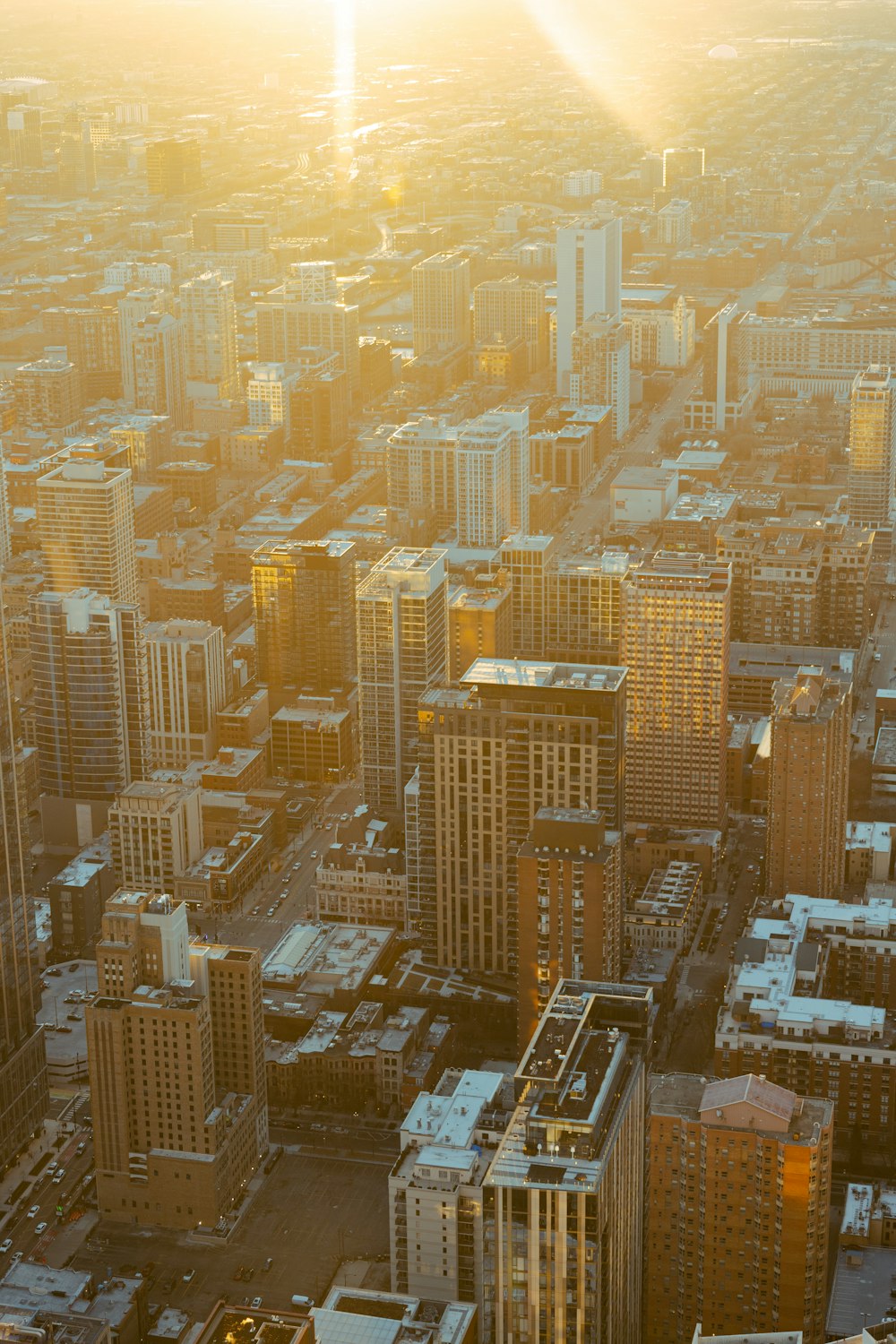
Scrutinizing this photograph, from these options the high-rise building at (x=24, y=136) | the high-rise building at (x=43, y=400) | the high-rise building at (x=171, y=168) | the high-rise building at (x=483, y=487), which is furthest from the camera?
the high-rise building at (x=171, y=168)

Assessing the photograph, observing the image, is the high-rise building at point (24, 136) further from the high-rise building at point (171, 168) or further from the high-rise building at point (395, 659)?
the high-rise building at point (395, 659)

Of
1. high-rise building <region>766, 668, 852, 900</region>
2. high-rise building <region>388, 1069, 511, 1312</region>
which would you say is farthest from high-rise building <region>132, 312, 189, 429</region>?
high-rise building <region>388, 1069, 511, 1312</region>

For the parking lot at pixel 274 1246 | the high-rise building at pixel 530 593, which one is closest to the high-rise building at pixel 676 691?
the high-rise building at pixel 530 593

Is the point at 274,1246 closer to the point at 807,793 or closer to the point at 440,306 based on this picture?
the point at 807,793

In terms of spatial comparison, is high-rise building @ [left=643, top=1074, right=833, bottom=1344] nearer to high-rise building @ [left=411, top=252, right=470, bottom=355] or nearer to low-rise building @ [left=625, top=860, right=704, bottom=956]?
low-rise building @ [left=625, top=860, right=704, bottom=956]

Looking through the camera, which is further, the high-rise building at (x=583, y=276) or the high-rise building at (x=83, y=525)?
the high-rise building at (x=583, y=276)

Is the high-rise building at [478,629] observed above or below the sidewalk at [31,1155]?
above

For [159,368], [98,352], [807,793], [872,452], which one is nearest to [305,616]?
[807,793]

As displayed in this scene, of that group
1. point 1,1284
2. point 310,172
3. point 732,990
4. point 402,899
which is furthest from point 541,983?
point 310,172
